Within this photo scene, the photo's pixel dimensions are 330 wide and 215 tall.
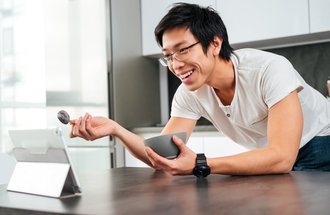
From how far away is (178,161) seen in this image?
3.84 ft

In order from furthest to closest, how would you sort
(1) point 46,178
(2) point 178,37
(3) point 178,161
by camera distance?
(2) point 178,37 → (3) point 178,161 → (1) point 46,178

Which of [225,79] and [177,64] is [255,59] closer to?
[225,79]

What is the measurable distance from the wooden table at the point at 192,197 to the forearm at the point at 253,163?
0.08 ft

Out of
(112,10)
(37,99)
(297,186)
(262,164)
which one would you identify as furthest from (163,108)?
(297,186)

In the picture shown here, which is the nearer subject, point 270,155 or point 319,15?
point 270,155

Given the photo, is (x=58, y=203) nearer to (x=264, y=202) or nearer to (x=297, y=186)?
(x=264, y=202)

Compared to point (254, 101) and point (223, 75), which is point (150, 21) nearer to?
point (223, 75)

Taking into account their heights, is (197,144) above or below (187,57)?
below

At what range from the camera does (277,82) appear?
140 centimetres

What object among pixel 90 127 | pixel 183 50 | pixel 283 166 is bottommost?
pixel 283 166

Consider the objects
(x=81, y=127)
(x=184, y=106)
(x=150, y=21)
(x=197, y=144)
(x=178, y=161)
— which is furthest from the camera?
(x=150, y=21)

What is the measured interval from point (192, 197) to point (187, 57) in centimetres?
71

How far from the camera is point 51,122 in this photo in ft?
10.1

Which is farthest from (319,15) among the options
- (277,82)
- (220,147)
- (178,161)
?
(178,161)
